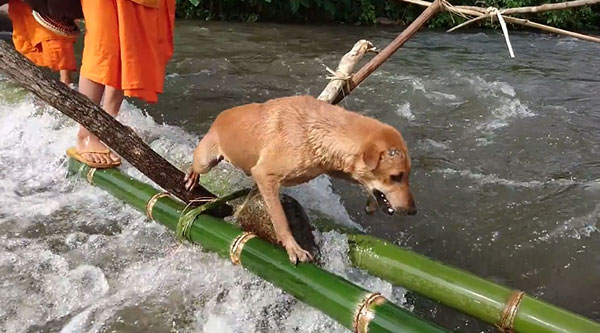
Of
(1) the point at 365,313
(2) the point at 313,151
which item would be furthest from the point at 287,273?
(2) the point at 313,151

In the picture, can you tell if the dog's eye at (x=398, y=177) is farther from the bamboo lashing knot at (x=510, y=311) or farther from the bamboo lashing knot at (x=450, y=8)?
the bamboo lashing knot at (x=450, y=8)

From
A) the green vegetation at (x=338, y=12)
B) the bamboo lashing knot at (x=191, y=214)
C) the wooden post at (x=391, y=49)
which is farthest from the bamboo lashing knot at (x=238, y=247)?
the green vegetation at (x=338, y=12)

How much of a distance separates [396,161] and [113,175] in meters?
2.26

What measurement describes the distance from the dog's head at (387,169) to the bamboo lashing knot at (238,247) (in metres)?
0.72

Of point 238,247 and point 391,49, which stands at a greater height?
point 391,49

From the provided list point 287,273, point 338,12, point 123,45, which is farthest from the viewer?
point 338,12

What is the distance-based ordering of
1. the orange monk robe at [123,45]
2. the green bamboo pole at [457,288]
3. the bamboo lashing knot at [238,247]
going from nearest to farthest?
the green bamboo pole at [457,288] < the bamboo lashing knot at [238,247] < the orange monk robe at [123,45]

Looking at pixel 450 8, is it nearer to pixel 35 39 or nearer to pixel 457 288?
pixel 457 288

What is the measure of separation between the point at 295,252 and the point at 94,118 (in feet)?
4.66

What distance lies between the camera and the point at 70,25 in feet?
16.2

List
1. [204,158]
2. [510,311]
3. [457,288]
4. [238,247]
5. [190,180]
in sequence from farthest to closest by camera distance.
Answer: [190,180] → [204,158] → [238,247] → [457,288] → [510,311]

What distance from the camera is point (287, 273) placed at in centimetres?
315

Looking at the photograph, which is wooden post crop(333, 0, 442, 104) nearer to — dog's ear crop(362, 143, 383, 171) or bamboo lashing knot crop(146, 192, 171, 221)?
bamboo lashing knot crop(146, 192, 171, 221)

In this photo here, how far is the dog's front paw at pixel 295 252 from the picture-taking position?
3.17 metres
